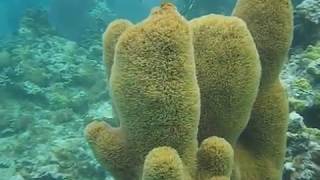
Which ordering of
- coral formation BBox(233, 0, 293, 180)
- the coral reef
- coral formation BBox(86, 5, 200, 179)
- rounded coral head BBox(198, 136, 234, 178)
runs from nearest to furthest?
coral formation BBox(86, 5, 200, 179) < rounded coral head BBox(198, 136, 234, 178) < coral formation BBox(233, 0, 293, 180) < the coral reef

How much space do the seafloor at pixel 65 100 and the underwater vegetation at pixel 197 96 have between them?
168 centimetres

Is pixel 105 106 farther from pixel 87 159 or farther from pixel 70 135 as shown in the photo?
pixel 87 159

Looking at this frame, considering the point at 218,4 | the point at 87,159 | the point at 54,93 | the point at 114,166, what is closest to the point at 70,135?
the point at 87,159

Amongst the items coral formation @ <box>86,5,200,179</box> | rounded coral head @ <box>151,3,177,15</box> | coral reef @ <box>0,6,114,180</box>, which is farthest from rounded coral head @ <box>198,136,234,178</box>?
coral reef @ <box>0,6,114,180</box>

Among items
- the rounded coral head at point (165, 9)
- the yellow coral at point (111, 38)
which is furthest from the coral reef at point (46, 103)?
the rounded coral head at point (165, 9)

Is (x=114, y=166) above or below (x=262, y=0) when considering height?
below

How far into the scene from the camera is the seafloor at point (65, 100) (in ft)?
17.7

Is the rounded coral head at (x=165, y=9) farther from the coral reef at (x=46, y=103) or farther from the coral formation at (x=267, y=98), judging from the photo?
the coral reef at (x=46, y=103)

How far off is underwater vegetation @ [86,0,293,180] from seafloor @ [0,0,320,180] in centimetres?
168

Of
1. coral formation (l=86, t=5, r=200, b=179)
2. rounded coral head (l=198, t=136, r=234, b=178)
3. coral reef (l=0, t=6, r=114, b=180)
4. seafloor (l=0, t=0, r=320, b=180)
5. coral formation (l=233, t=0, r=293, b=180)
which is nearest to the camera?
coral formation (l=86, t=5, r=200, b=179)

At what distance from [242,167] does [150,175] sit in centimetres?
113

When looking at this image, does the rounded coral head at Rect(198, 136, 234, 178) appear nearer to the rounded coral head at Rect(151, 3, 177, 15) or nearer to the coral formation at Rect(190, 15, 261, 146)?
the coral formation at Rect(190, 15, 261, 146)

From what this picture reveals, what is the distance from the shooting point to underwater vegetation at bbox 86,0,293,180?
2158 mm

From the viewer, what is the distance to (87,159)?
9.29m
